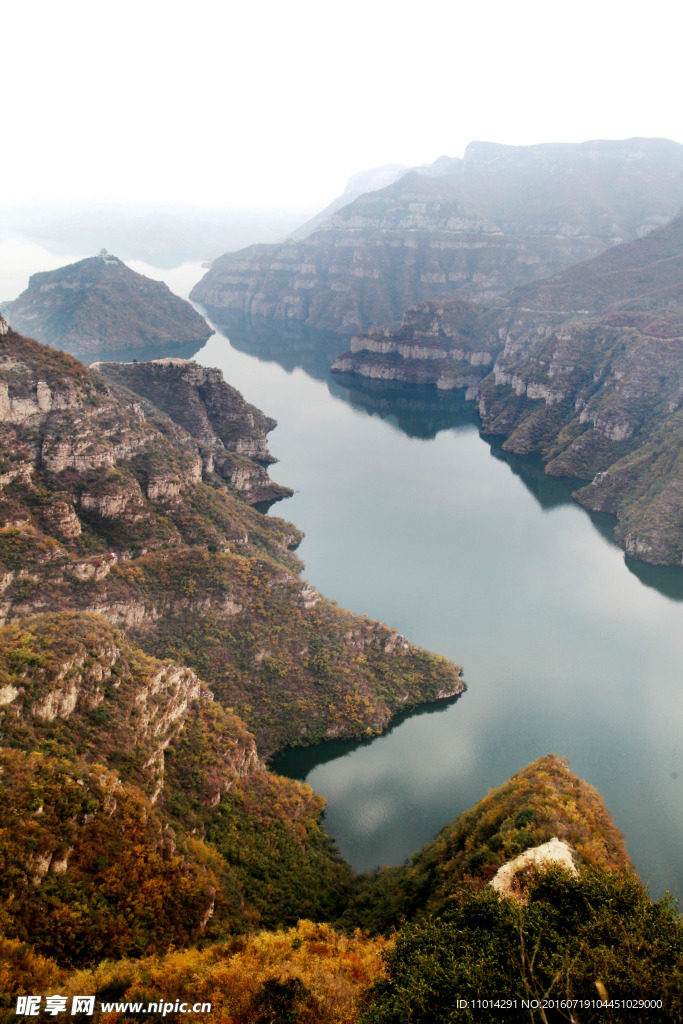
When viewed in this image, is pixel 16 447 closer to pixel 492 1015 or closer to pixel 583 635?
pixel 492 1015

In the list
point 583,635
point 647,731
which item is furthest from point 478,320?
point 647,731

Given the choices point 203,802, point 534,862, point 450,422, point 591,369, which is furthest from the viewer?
point 450,422

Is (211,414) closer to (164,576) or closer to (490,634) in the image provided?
(164,576)

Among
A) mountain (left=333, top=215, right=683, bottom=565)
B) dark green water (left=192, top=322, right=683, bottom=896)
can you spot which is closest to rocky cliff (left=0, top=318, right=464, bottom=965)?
dark green water (left=192, top=322, right=683, bottom=896)

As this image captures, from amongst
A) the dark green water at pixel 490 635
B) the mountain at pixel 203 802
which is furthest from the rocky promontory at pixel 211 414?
the mountain at pixel 203 802

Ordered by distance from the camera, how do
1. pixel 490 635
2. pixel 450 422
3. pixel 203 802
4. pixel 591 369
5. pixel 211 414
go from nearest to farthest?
pixel 203 802 < pixel 490 635 < pixel 211 414 < pixel 591 369 < pixel 450 422

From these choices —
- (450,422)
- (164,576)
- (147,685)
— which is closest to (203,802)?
(147,685)
